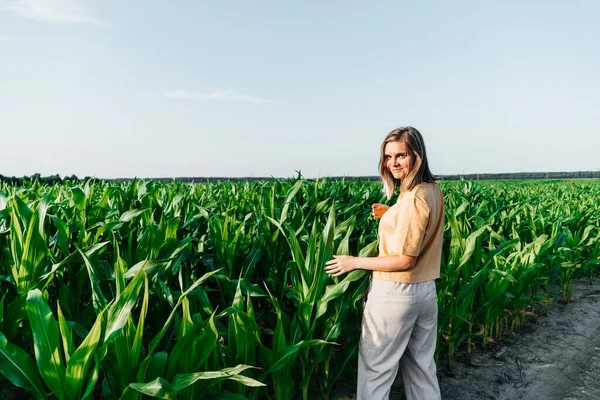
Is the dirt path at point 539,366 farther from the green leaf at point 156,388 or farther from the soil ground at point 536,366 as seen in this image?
the green leaf at point 156,388

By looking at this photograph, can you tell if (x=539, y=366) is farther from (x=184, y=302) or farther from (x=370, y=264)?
(x=184, y=302)

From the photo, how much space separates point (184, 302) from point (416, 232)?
1125mm

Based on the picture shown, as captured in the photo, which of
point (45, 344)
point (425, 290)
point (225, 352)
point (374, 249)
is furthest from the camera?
point (374, 249)

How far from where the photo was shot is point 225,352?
2240 millimetres

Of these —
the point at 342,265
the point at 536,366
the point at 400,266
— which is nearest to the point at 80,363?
the point at 342,265

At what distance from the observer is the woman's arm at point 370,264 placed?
7.43 ft

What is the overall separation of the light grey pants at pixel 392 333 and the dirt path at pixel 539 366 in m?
1.01

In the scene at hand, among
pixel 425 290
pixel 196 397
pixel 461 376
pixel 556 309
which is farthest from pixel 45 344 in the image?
pixel 556 309

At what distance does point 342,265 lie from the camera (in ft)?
7.97

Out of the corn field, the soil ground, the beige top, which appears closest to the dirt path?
the soil ground

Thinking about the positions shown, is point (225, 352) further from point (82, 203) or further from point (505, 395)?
point (505, 395)

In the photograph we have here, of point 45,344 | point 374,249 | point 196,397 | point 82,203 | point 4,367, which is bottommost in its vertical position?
point 196,397

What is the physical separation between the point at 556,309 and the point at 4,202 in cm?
600

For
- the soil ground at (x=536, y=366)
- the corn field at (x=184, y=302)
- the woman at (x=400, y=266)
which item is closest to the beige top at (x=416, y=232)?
the woman at (x=400, y=266)
